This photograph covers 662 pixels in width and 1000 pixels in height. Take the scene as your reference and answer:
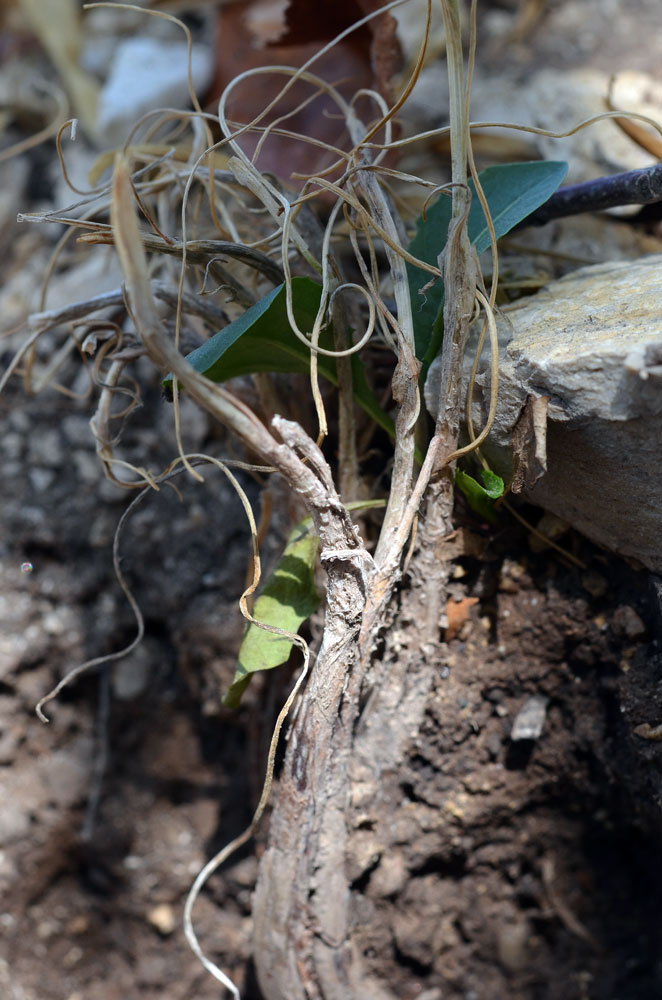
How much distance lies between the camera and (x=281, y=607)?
74 cm

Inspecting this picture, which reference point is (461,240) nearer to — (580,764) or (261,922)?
(580,764)

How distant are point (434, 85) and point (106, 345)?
2.65ft

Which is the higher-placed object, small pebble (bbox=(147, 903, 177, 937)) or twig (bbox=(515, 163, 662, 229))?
twig (bbox=(515, 163, 662, 229))

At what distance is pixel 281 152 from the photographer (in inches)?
40.1

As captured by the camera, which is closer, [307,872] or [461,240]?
[461,240]

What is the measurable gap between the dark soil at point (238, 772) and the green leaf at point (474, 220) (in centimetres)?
25

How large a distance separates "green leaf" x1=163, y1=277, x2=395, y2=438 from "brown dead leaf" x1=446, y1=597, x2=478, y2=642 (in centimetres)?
25

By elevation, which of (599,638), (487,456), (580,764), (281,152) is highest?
(281,152)

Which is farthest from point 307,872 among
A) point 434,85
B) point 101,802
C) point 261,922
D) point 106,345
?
point 434,85

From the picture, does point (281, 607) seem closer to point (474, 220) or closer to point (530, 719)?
point (530, 719)

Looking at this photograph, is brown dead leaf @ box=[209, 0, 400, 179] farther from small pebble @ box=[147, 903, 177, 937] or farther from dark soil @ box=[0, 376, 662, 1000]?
small pebble @ box=[147, 903, 177, 937]

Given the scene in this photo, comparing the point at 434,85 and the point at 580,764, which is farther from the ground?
the point at 434,85

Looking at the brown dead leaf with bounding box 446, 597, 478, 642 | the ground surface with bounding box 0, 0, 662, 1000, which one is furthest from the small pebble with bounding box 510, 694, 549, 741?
the brown dead leaf with bounding box 446, 597, 478, 642

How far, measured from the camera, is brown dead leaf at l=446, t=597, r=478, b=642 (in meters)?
0.84
